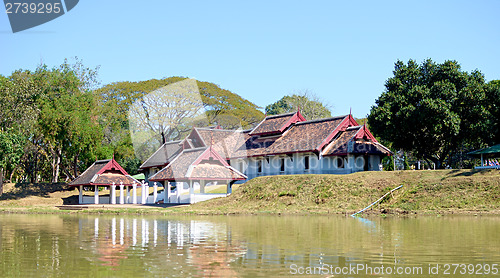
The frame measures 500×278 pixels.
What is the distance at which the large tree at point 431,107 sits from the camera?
46250mm

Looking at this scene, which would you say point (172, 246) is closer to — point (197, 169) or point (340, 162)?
point (197, 169)

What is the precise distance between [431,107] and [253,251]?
33121 mm

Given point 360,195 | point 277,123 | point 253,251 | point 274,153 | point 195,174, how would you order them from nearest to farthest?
point 253,251
point 360,195
point 195,174
point 274,153
point 277,123

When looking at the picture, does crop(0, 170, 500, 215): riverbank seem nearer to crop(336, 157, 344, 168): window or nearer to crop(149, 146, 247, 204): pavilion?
crop(149, 146, 247, 204): pavilion

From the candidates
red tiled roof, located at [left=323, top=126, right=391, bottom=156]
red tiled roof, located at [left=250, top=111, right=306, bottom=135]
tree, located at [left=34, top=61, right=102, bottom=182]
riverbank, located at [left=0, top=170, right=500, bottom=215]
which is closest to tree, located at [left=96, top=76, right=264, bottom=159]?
tree, located at [left=34, top=61, right=102, bottom=182]

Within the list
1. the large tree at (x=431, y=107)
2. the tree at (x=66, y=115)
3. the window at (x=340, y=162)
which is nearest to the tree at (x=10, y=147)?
the tree at (x=66, y=115)

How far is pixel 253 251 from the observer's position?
16688mm

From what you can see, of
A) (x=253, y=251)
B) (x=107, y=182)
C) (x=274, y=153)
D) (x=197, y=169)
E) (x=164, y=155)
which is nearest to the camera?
(x=253, y=251)

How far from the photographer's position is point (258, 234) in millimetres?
22109

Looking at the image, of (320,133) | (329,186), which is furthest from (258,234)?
(320,133)

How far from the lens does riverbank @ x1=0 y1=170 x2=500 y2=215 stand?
34875mm

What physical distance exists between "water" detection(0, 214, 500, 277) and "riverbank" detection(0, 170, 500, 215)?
10569 mm

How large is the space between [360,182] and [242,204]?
907cm

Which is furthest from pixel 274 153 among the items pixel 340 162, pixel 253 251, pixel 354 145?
pixel 253 251
